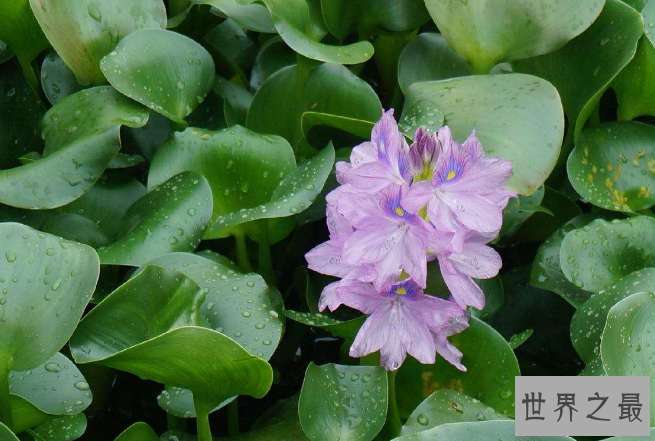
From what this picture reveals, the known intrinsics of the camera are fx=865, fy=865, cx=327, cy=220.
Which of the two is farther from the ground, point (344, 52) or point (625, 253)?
point (344, 52)

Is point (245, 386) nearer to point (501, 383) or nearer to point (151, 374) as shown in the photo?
point (151, 374)

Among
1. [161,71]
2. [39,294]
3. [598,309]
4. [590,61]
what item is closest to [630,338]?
[598,309]

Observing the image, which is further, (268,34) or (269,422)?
(268,34)

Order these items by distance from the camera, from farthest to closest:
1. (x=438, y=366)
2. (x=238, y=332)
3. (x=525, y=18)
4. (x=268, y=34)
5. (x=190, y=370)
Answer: (x=268, y=34), (x=525, y=18), (x=438, y=366), (x=238, y=332), (x=190, y=370)

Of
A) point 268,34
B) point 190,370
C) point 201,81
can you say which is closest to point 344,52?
point 201,81

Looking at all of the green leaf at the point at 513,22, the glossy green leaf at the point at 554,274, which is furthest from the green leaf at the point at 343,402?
the green leaf at the point at 513,22

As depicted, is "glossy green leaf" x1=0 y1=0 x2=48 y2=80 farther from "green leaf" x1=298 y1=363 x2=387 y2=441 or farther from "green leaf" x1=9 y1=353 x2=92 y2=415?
"green leaf" x1=298 y1=363 x2=387 y2=441

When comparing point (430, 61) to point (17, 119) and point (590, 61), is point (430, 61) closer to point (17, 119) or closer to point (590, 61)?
point (590, 61)
